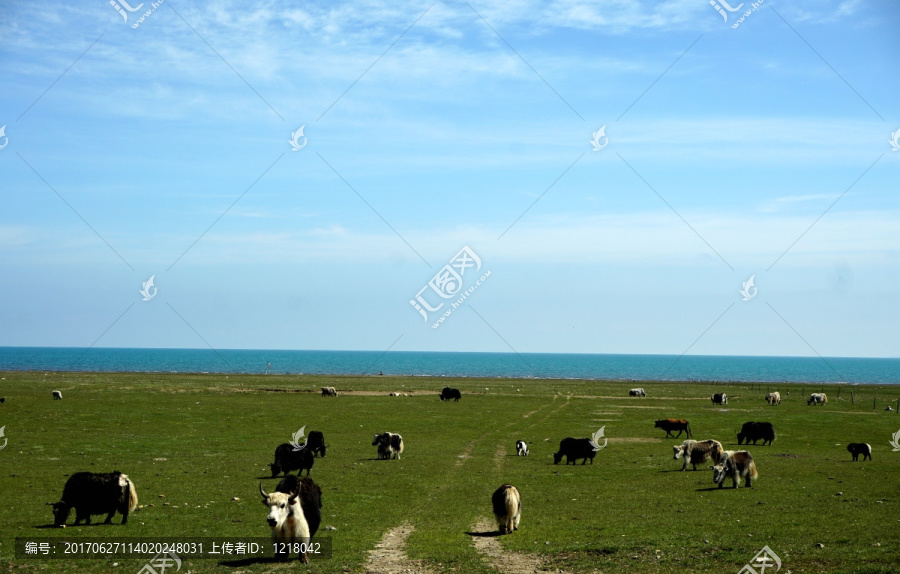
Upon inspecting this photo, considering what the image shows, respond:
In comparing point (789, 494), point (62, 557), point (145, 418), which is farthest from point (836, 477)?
point (145, 418)

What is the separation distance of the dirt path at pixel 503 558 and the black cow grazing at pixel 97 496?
958 centimetres

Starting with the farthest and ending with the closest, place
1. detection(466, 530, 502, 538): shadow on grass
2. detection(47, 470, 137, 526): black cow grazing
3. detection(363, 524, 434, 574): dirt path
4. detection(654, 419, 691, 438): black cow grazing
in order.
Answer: detection(654, 419, 691, 438): black cow grazing < detection(47, 470, 137, 526): black cow grazing < detection(466, 530, 502, 538): shadow on grass < detection(363, 524, 434, 574): dirt path

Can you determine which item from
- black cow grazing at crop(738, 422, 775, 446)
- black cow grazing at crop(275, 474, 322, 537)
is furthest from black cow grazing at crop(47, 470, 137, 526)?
black cow grazing at crop(738, 422, 775, 446)

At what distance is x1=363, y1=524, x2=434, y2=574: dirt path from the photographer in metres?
14.6

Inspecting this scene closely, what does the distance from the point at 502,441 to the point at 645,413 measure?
2604 centimetres

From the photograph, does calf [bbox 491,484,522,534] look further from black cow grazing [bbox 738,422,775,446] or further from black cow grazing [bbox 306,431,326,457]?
black cow grazing [bbox 738,422,775,446]

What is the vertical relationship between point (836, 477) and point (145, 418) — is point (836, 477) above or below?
below

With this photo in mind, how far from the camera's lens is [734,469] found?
26344mm

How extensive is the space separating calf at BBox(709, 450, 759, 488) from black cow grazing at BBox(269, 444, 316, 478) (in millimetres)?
16134

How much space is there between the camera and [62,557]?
A: 15461 millimetres

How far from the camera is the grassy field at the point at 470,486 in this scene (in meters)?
15.9

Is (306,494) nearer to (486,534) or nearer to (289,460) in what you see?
(486,534)

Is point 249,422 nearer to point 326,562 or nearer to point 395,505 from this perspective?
point 395,505

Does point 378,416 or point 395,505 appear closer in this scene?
point 395,505
